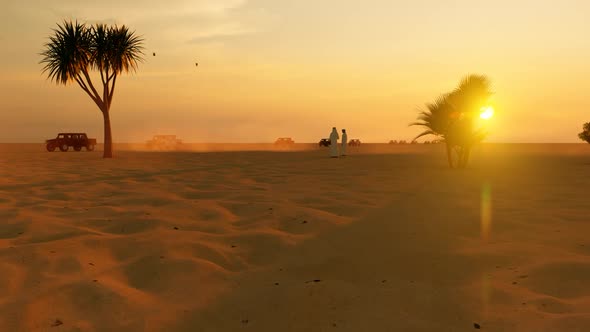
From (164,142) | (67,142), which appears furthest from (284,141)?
(67,142)

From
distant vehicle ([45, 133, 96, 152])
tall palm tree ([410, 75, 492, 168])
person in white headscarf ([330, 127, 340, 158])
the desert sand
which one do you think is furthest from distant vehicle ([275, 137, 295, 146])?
the desert sand

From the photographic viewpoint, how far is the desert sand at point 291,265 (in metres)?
2.79

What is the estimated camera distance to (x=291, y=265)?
390 centimetres

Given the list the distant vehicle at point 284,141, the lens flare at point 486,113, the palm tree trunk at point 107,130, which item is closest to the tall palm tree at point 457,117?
the lens flare at point 486,113

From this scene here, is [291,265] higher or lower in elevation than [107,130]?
lower

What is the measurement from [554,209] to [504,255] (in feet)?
10.9

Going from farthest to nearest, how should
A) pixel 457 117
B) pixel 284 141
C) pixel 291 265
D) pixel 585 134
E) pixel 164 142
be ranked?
1. pixel 284 141
2. pixel 164 142
3. pixel 585 134
4. pixel 457 117
5. pixel 291 265

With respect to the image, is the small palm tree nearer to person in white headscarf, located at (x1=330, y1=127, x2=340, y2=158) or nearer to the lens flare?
the lens flare

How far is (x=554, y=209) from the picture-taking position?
22.0ft

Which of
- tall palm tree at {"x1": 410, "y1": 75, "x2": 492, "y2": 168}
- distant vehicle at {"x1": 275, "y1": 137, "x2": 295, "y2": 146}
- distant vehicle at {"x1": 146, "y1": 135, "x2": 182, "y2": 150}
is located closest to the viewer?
tall palm tree at {"x1": 410, "y1": 75, "x2": 492, "y2": 168}

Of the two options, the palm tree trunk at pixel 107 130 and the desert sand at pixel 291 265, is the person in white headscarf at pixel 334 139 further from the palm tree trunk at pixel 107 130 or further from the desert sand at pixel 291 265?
the desert sand at pixel 291 265

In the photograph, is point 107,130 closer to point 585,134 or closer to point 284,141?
point 585,134

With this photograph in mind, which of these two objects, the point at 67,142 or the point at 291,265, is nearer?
the point at 291,265

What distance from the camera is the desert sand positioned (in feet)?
9.16
